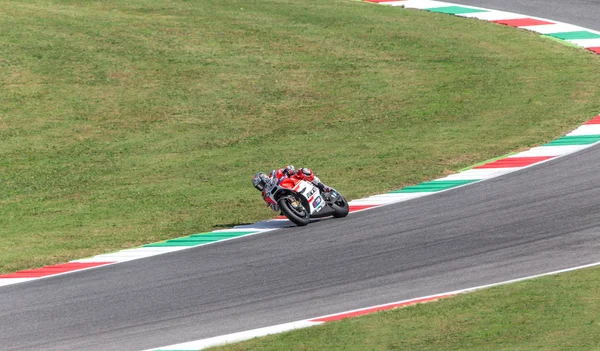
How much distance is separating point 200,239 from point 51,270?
260 centimetres

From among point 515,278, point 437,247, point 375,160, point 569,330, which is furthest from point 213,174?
point 569,330

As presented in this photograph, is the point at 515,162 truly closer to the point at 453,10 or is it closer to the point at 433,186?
the point at 433,186

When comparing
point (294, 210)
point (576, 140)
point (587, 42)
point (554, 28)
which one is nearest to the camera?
point (294, 210)

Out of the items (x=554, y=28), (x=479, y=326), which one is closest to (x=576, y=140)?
(x=554, y=28)

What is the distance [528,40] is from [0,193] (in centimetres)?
1637

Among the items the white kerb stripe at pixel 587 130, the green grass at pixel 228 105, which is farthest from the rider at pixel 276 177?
the white kerb stripe at pixel 587 130

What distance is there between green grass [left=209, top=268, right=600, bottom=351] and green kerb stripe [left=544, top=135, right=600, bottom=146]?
983 centimetres

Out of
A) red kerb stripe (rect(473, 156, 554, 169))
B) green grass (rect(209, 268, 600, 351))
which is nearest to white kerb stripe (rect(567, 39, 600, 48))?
red kerb stripe (rect(473, 156, 554, 169))

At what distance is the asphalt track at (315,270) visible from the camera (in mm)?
14242

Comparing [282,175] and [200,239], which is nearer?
[200,239]

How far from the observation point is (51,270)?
1783 cm

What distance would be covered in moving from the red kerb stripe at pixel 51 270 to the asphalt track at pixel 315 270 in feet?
1.38

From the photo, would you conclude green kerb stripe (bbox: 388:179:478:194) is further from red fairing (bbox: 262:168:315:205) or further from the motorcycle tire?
red fairing (bbox: 262:168:315:205)

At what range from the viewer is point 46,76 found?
30438mm
